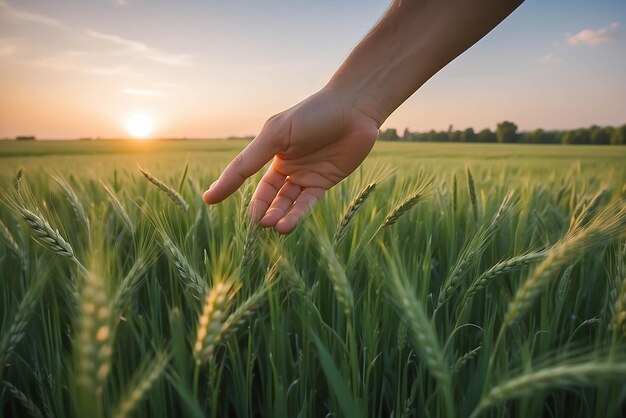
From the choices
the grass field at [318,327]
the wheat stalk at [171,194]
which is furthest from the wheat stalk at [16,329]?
the wheat stalk at [171,194]

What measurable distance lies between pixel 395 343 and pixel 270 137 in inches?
33.0

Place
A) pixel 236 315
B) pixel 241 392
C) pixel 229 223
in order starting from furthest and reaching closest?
pixel 229 223 → pixel 241 392 → pixel 236 315

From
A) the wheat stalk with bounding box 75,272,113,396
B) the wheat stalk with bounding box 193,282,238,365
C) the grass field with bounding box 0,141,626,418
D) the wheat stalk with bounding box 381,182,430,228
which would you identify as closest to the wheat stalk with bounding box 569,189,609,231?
the grass field with bounding box 0,141,626,418

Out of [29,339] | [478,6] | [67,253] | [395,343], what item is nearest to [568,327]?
[395,343]

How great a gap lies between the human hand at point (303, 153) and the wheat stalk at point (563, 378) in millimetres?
966

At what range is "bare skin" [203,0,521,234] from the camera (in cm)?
176

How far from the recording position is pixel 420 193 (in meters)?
1.18

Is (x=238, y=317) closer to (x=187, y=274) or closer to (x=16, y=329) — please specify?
(x=187, y=274)

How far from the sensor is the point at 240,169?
1.54 metres

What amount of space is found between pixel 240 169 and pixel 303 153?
39 centimetres

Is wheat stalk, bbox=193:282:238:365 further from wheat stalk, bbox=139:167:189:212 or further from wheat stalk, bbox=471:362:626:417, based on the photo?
wheat stalk, bbox=139:167:189:212

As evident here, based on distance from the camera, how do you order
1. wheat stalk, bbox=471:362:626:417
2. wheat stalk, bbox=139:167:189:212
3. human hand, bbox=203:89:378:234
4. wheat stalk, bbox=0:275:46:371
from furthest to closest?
human hand, bbox=203:89:378:234 < wheat stalk, bbox=139:167:189:212 < wheat stalk, bbox=0:275:46:371 < wheat stalk, bbox=471:362:626:417

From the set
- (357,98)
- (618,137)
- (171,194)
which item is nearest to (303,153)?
(357,98)

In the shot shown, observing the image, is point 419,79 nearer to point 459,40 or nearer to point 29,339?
point 459,40
